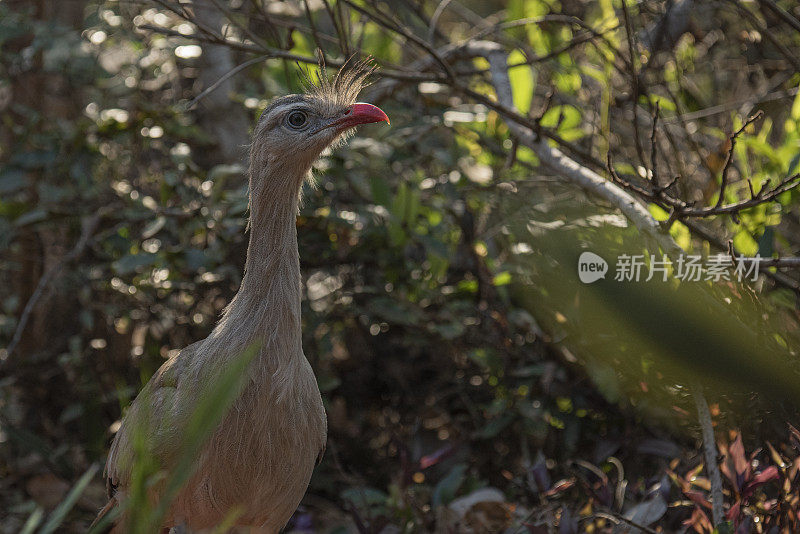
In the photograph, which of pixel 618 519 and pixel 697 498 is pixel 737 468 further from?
pixel 618 519

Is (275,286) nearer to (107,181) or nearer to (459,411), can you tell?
(459,411)

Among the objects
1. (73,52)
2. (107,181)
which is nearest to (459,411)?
(107,181)

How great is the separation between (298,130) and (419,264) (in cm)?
113

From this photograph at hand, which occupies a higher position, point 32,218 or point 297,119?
point 297,119

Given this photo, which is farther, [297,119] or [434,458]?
[434,458]

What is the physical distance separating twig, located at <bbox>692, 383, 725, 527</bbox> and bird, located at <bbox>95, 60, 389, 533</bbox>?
96cm

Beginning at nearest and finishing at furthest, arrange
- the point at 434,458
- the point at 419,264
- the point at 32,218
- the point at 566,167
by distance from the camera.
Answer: the point at 566,167
the point at 434,458
the point at 32,218
the point at 419,264

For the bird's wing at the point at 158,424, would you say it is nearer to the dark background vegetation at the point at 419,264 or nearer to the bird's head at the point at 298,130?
the bird's head at the point at 298,130

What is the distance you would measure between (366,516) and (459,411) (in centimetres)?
72

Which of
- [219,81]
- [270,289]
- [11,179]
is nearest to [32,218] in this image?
[11,179]

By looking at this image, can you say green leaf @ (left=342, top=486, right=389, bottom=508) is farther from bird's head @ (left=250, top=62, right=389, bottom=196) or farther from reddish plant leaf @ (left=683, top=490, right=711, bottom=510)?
bird's head @ (left=250, top=62, right=389, bottom=196)

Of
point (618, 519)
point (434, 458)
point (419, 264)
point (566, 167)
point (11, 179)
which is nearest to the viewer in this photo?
point (618, 519)

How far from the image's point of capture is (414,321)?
2.78m

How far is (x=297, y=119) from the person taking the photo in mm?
1948
